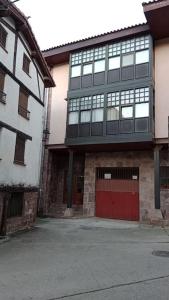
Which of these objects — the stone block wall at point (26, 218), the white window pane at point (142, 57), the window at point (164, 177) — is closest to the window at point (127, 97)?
the white window pane at point (142, 57)

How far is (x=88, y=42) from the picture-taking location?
19.0 m

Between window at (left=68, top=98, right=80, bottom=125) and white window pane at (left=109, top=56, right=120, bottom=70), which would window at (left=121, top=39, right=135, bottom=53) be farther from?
window at (left=68, top=98, right=80, bottom=125)

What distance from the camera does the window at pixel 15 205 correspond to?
1302 cm

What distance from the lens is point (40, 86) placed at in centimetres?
1678

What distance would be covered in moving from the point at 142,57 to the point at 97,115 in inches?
160

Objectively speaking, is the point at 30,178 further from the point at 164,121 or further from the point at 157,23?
the point at 157,23

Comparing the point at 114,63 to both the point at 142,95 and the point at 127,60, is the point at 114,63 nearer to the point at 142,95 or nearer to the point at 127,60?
the point at 127,60

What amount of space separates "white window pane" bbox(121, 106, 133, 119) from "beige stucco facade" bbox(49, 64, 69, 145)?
396cm

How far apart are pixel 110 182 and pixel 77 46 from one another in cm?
863

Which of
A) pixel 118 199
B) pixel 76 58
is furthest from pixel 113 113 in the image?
pixel 118 199

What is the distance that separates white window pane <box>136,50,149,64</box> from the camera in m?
17.3

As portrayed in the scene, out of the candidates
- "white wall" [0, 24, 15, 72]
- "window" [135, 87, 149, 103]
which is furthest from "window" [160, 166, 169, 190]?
"white wall" [0, 24, 15, 72]

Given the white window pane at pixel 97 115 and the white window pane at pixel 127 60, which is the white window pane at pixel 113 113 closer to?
the white window pane at pixel 97 115

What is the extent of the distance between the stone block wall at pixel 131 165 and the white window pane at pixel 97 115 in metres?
2.57
